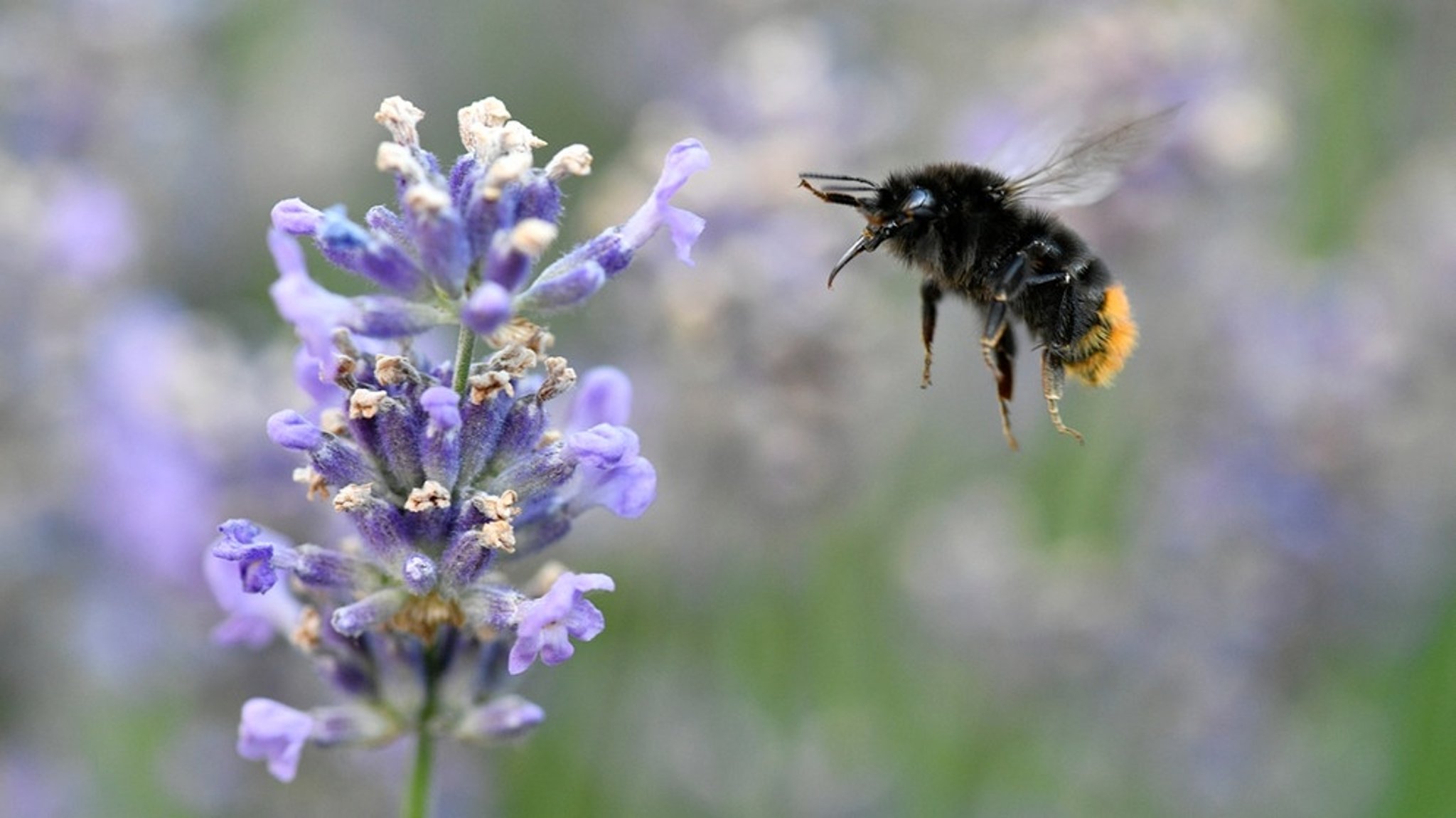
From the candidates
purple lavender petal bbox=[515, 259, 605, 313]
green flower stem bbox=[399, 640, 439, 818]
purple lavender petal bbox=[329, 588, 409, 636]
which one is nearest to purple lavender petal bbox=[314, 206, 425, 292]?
→ purple lavender petal bbox=[515, 259, 605, 313]

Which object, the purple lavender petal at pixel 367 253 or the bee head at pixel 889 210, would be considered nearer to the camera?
the purple lavender petal at pixel 367 253

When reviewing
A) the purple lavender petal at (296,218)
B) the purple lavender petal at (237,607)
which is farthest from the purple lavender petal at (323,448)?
the purple lavender petal at (237,607)

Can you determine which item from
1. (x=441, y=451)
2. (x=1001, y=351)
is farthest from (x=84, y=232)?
(x=441, y=451)

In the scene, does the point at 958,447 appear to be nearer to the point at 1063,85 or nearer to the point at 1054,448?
the point at 1054,448

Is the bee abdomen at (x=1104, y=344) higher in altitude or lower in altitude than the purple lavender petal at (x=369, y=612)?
higher

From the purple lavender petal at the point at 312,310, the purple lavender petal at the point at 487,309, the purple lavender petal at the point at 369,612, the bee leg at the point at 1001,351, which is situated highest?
the bee leg at the point at 1001,351

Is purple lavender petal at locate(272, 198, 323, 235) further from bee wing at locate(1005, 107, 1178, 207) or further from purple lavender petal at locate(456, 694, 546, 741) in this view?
bee wing at locate(1005, 107, 1178, 207)

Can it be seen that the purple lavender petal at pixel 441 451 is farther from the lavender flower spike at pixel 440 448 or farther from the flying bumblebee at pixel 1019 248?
the flying bumblebee at pixel 1019 248
